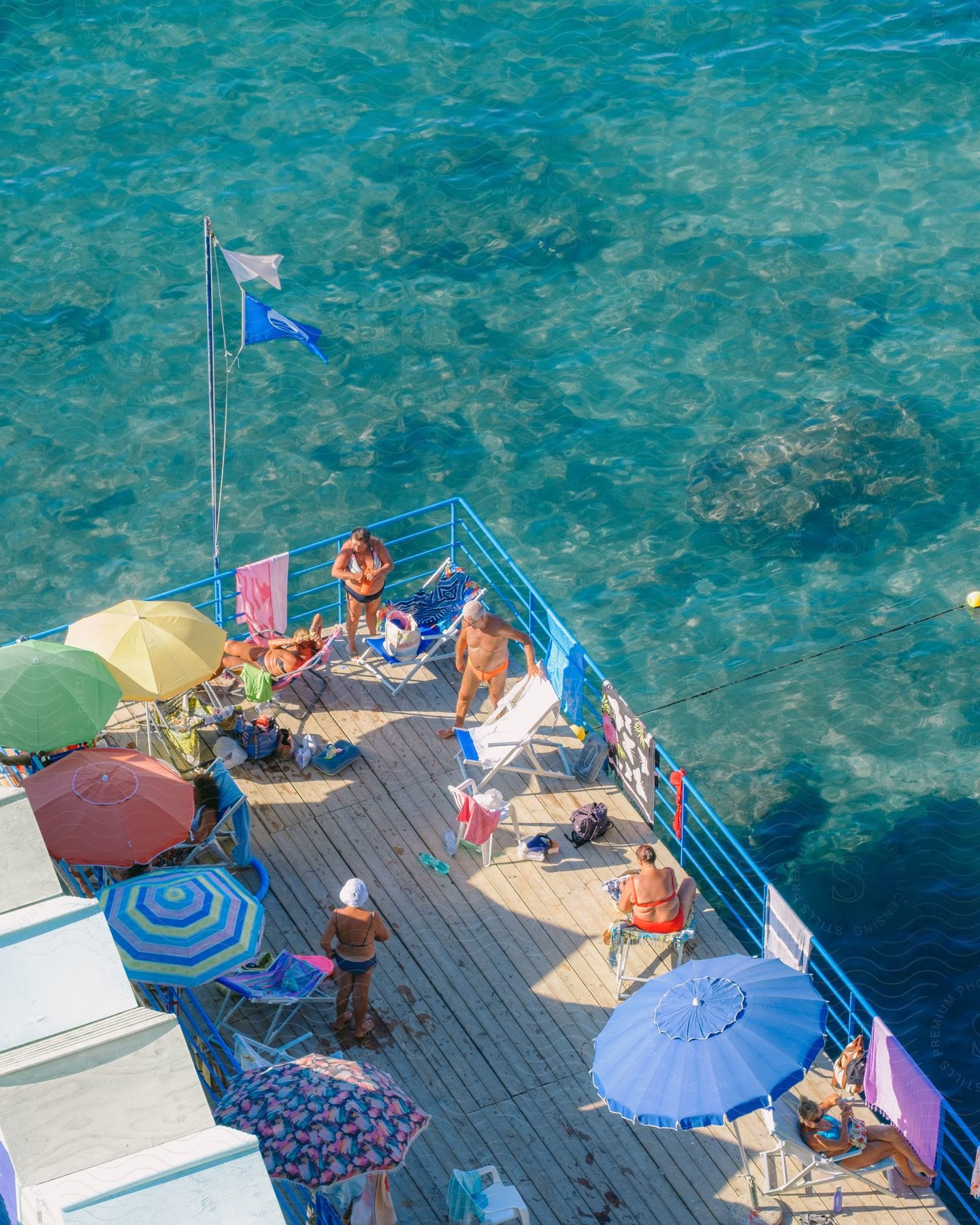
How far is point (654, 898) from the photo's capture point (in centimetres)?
1427

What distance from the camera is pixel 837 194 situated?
28328mm

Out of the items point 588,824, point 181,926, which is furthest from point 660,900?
point 181,926

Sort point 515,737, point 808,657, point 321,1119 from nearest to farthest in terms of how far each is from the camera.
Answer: point 321,1119, point 515,737, point 808,657

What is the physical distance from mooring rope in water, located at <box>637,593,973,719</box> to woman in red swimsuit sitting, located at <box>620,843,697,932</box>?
24.9ft

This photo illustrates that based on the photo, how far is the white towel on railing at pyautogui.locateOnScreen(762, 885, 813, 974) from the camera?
44.2 ft

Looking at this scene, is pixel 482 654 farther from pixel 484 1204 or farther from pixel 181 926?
pixel 484 1204

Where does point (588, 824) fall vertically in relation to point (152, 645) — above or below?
below

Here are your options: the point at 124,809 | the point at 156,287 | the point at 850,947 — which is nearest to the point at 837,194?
the point at 156,287

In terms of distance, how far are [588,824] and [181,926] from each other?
4276 millimetres

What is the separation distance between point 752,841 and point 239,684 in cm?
691

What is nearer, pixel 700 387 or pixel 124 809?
pixel 124 809

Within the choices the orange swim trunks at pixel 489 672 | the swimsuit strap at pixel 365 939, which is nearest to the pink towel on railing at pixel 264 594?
the orange swim trunks at pixel 489 672

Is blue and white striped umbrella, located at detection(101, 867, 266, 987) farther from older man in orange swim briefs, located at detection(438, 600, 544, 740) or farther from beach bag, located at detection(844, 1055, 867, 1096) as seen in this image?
beach bag, located at detection(844, 1055, 867, 1096)

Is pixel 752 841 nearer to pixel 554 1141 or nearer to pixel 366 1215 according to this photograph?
pixel 554 1141
